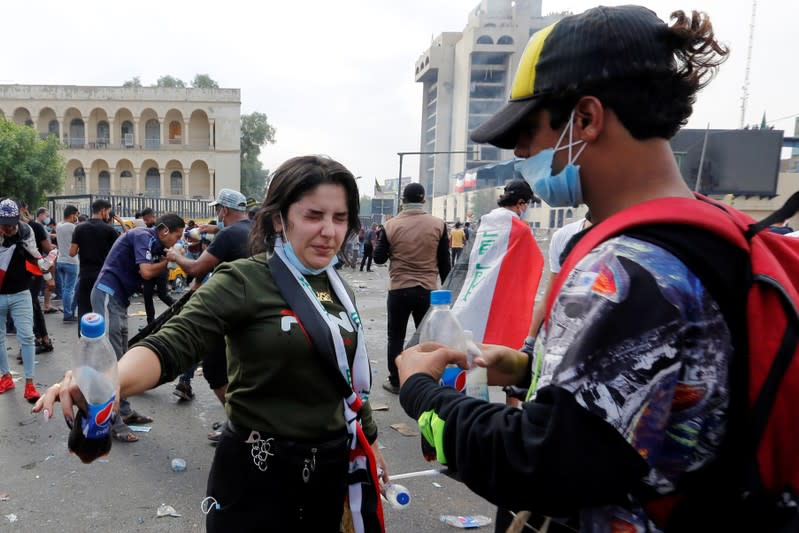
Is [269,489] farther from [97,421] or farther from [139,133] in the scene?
[139,133]

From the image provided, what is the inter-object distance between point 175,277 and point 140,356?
1457cm

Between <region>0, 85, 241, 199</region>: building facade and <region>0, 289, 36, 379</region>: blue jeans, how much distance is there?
4579cm

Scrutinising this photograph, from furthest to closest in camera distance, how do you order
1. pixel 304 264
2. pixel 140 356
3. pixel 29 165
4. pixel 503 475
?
pixel 29 165, pixel 304 264, pixel 140 356, pixel 503 475

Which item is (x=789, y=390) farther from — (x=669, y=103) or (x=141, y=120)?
(x=141, y=120)

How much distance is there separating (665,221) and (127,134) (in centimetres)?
5827

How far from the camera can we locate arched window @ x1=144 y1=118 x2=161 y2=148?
51750 mm

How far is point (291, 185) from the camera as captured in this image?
2.20 m

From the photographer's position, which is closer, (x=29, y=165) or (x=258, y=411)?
(x=258, y=411)

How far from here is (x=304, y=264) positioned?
2203 millimetres

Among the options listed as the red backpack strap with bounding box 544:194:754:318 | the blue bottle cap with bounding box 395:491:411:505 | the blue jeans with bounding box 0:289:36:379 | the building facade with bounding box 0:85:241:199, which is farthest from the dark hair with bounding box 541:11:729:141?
the building facade with bounding box 0:85:241:199

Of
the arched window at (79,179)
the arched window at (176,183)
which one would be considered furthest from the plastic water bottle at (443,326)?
the arched window at (79,179)

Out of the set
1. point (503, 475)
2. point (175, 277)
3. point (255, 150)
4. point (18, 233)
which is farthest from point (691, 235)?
point (255, 150)

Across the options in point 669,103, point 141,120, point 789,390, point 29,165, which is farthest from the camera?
point 141,120

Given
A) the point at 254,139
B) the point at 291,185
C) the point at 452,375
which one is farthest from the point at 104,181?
the point at 452,375
